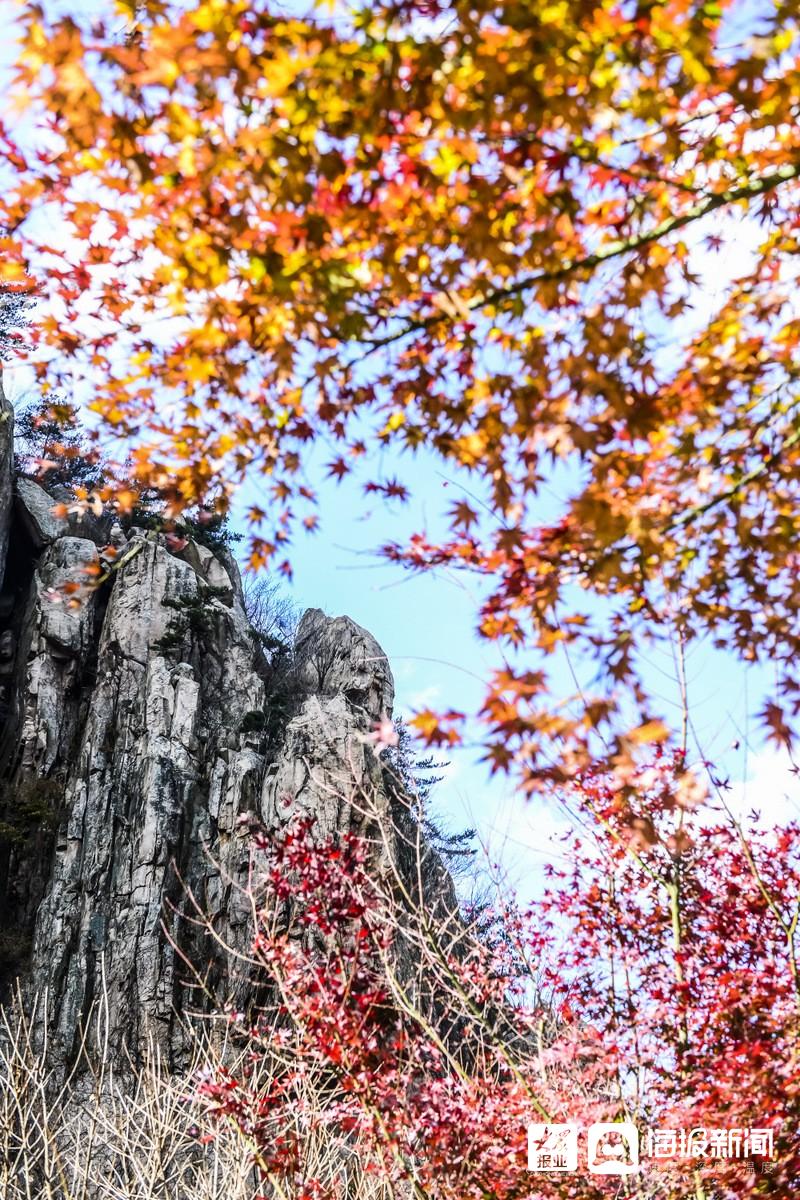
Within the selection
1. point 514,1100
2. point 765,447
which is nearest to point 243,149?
point 765,447

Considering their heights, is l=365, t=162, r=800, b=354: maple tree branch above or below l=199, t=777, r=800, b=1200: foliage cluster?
above

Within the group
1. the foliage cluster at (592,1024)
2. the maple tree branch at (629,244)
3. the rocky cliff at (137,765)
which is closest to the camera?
the maple tree branch at (629,244)

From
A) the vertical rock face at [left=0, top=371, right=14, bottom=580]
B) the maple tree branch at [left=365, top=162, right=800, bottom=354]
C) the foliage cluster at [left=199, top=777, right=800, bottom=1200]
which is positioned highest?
the vertical rock face at [left=0, top=371, right=14, bottom=580]

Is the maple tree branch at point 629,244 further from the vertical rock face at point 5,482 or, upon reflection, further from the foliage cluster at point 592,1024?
the vertical rock face at point 5,482

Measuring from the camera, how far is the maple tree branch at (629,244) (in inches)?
105

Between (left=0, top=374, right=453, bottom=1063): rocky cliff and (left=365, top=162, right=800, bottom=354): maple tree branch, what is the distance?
11384 mm

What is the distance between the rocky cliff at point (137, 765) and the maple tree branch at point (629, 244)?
37.3 feet

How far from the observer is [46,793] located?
17203 mm

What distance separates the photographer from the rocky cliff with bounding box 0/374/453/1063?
1509cm

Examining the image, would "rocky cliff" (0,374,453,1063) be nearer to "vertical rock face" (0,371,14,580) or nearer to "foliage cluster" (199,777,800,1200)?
"vertical rock face" (0,371,14,580)

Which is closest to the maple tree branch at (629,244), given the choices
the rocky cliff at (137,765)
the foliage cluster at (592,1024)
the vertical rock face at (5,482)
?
the foliage cluster at (592,1024)

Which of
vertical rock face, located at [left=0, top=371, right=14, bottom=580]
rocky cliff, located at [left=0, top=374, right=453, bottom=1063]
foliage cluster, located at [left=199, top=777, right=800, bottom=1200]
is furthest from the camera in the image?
vertical rock face, located at [left=0, top=371, right=14, bottom=580]

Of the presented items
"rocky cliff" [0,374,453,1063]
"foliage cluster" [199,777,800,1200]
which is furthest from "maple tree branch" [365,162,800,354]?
"rocky cliff" [0,374,453,1063]

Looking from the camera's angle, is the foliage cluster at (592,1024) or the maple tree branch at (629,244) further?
the foliage cluster at (592,1024)
